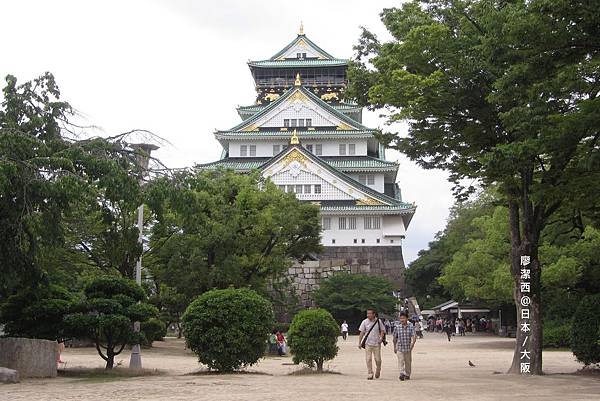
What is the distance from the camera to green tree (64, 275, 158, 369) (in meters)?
15.9

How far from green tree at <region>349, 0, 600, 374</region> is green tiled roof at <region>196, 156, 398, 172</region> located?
36.4 m

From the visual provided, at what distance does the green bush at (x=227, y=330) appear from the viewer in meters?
15.1

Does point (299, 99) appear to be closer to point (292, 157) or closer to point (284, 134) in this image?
point (284, 134)

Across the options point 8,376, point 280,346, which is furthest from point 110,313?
point 280,346

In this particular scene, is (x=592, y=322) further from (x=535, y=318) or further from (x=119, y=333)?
(x=119, y=333)

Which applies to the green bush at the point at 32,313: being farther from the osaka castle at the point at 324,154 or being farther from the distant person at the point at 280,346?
the osaka castle at the point at 324,154

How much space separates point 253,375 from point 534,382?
18.1 feet

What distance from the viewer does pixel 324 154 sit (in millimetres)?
56156

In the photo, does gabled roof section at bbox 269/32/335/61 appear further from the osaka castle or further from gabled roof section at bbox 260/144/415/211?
gabled roof section at bbox 260/144/415/211

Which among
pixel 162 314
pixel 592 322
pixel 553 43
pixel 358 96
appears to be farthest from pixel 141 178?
pixel 162 314

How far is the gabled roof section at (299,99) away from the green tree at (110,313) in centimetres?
3917

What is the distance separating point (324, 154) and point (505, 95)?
43521 millimetres

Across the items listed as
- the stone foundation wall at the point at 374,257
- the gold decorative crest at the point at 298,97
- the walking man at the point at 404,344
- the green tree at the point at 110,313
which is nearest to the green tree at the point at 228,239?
the green tree at the point at 110,313

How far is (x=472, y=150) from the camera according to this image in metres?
15.8
